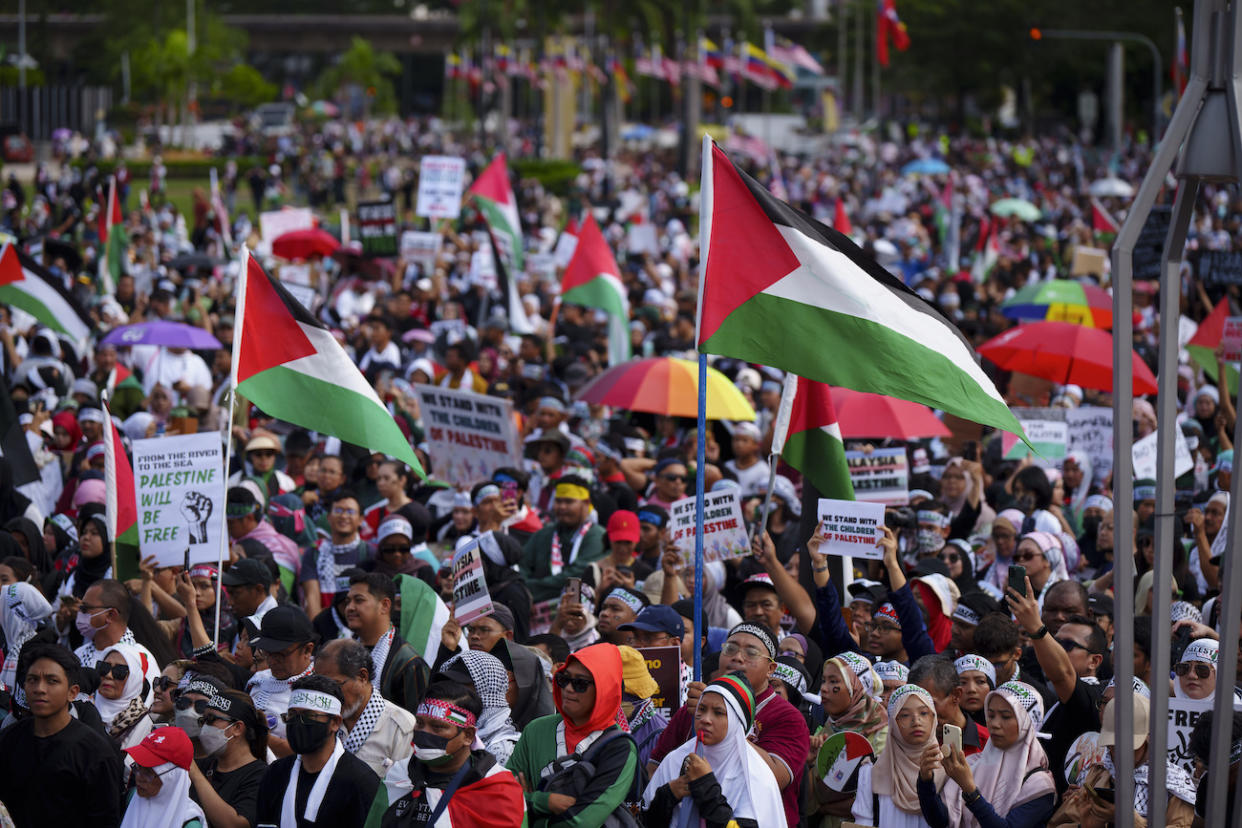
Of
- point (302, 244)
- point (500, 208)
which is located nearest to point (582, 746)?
point (500, 208)

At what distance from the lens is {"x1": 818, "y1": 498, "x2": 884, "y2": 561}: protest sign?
26.0 ft

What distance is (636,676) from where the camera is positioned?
6.65 m

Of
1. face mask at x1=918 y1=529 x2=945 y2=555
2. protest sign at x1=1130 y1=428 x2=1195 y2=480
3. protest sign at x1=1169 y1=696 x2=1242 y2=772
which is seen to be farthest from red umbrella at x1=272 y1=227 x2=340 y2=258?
protest sign at x1=1169 y1=696 x2=1242 y2=772

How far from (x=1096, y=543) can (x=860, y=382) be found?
404 centimetres

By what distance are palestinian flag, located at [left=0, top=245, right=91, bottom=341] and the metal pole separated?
1042 centimetres

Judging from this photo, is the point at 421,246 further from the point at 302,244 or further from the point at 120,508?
the point at 120,508

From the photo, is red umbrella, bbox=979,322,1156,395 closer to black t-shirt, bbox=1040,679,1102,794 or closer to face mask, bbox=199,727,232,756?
black t-shirt, bbox=1040,679,1102,794

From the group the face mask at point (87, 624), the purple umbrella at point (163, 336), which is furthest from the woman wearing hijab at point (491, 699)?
the purple umbrella at point (163, 336)

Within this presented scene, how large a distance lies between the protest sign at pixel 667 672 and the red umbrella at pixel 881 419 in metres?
4.37

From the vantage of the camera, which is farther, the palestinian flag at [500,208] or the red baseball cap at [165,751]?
the palestinian flag at [500,208]

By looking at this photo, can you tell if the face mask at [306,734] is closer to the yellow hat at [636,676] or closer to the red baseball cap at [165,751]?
the red baseball cap at [165,751]

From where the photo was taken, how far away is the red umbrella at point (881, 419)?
11.1 m

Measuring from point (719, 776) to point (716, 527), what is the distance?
2.85 meters

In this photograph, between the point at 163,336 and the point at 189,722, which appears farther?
the point at 163,336
